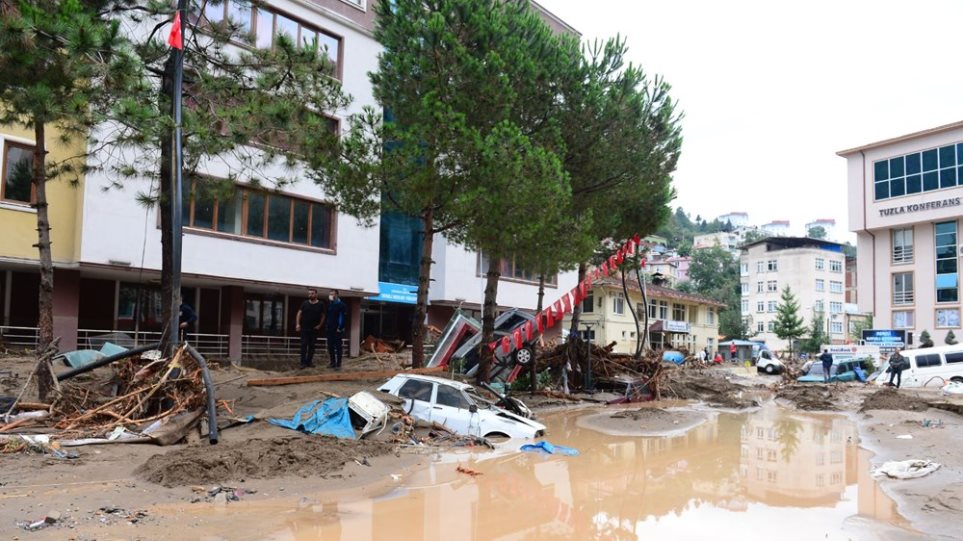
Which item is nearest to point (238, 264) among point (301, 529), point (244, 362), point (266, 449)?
point (244, 362)

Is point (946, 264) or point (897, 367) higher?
point (946, 264)

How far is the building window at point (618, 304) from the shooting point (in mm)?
50844

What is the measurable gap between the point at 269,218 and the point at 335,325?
7103 millimetres

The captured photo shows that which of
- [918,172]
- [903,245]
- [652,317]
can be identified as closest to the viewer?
[918,172]

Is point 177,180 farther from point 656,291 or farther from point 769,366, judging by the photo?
point 656,291

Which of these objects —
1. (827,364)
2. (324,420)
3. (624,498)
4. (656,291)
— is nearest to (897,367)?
(827,364)

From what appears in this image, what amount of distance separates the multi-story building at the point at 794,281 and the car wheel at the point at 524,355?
68.4 metres

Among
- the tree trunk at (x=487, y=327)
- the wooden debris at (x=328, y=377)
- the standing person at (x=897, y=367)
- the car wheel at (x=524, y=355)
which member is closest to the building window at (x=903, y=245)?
the standing person at (x=897, y=367)

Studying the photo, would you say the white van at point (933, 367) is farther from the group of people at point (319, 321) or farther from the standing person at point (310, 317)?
the standing person at point (310, 317)

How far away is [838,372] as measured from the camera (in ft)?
114

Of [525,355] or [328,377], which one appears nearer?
[328,377]

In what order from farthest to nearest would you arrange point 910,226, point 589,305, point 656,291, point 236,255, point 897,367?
point 656,291 < point 589,305 < point 910,226 < point 897,367 < point 236,255

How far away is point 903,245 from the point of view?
50.3 metres

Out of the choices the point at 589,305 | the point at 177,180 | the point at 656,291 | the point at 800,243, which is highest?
the point at 800,243
